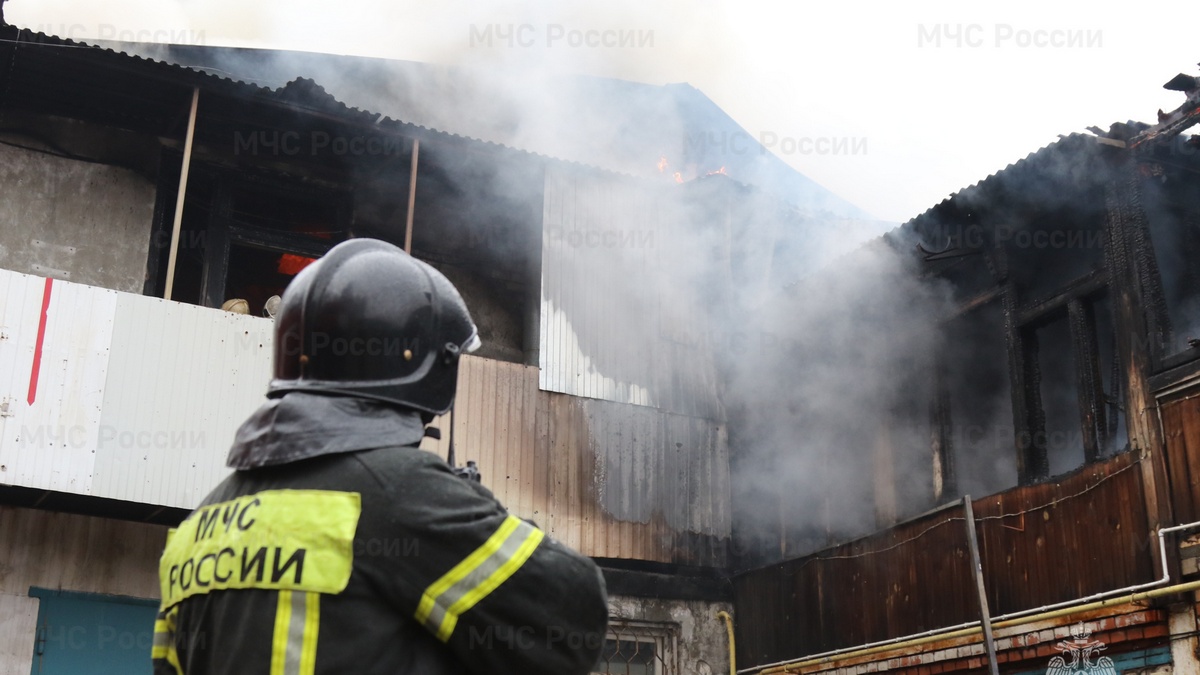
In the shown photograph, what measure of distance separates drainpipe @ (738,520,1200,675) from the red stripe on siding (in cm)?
757

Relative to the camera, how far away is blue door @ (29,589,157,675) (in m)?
10.0

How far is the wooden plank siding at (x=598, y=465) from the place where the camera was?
11.8m

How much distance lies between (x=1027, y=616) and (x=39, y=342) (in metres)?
8.33

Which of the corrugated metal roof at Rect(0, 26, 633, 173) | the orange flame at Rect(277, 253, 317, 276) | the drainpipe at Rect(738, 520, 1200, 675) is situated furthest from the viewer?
the orange flame at Rect(277, 253, 317, 276)

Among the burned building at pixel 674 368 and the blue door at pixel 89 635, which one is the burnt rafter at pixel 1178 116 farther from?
the blue door at pixel 89 635

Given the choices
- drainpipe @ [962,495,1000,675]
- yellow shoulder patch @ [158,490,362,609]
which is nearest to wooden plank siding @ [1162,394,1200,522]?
drainpipe @ [962,495,1000,675]

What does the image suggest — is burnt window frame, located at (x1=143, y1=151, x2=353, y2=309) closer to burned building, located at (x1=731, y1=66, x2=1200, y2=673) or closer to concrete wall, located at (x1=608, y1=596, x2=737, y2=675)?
concrete wall, located at (x1=608, y1=596, x2=737, y2=675)

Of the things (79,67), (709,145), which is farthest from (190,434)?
(709,145)

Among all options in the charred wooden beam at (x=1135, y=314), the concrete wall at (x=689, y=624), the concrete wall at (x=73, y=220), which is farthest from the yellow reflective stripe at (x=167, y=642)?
the concrete wall at (x=73, y=220)

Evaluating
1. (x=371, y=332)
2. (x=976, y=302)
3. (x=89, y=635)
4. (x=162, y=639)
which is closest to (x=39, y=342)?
(x=89, y=635)

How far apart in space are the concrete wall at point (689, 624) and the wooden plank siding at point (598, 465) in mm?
500

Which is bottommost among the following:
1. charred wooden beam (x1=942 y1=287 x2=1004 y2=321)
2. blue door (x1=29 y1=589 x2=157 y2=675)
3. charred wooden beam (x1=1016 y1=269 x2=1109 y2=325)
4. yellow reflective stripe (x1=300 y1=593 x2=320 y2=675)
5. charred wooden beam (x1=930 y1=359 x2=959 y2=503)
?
yellow reflective stripe (x1=300 y1=593 x2=320 y2=675)

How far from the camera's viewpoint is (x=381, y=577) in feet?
6.92

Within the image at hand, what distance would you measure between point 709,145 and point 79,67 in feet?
38.1
